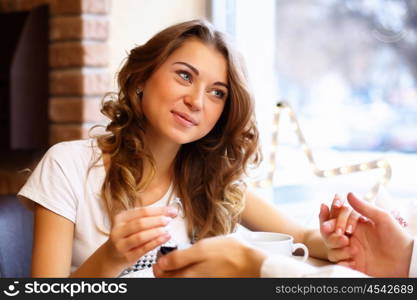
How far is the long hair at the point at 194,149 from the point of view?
1.51 m

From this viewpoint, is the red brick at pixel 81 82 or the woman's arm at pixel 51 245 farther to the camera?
the red brick at pixel 81 82

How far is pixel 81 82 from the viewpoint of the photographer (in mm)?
2621

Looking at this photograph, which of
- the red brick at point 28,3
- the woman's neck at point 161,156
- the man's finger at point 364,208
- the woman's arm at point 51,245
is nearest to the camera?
the man's finger at point 364,208

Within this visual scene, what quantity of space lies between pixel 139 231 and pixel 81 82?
1.78 m

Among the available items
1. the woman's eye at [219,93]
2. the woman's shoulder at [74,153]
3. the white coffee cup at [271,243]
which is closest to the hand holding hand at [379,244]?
the white coffee cup at [271,243]

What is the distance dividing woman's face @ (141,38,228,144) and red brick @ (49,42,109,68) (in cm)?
117

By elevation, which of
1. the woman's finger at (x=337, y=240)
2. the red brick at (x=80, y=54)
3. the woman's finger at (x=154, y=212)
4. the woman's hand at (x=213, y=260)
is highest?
Answer: the red brick at (x=80, y=54)

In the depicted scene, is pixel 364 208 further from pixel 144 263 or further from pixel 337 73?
pixel 337 73

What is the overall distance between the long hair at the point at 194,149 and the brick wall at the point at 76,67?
40.7 inches

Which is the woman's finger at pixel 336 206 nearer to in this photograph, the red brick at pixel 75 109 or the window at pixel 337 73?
the window at pixel 337 73

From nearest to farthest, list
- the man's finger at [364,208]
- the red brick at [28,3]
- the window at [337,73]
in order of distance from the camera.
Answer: the man's finger at [364,208] → the window at [337,73] → the red brick at [28,3]

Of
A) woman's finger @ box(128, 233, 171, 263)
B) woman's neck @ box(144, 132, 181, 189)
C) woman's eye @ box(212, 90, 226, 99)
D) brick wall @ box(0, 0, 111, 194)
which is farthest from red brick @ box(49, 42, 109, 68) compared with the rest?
woman's finger @ box(128, 233, 171, 263)

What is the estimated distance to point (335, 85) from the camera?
2646 millimetres

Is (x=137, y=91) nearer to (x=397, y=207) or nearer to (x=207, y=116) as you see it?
(x=207, y=116)
